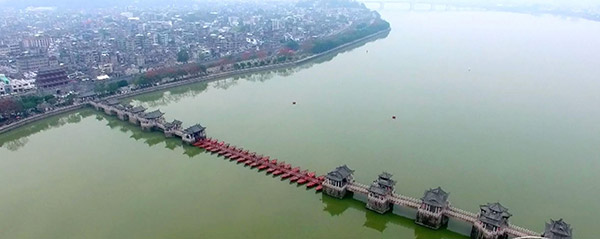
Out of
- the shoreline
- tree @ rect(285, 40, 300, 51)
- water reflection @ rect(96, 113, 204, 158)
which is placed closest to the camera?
water reflection @ rect(96, 113, 204, 158)

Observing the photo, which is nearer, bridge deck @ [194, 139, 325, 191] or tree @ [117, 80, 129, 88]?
bridge deck @ [194, 139, 325, 191]

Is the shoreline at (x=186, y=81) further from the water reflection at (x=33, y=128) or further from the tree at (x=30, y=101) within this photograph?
the tree at (x=30, y=101)

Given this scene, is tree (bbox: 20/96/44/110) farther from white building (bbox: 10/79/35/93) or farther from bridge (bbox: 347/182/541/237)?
bridge (bbox: 347/182/541/237)

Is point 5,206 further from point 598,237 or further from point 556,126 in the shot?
point 556,126

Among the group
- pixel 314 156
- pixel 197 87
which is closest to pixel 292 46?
pixel 197 87

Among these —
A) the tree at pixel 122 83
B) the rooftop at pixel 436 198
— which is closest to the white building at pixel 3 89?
the tree at pixel 122 83

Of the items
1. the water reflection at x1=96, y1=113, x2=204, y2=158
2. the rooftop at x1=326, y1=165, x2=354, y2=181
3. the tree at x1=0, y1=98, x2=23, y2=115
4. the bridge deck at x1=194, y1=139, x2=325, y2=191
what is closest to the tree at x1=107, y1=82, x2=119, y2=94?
the water reflection at x1=96, y1=113, x2=204, y2=158
